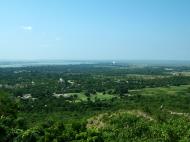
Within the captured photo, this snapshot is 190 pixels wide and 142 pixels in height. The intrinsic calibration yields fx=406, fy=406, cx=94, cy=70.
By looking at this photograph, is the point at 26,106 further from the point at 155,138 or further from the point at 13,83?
the point at 13,83

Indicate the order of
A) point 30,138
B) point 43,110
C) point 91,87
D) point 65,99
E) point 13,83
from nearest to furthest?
1. point 30,138
2. point 43,110
3. point 65,99
4. point 91,87
5. point 13,83

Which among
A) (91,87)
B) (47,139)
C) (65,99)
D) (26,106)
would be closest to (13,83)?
(91,87)

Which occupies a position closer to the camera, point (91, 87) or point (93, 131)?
point (93, 131)

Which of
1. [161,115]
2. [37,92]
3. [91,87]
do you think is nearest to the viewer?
[161,115]

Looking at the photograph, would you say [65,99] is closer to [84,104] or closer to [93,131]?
[84,104]

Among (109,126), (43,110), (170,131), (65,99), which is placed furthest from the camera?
(65,99)

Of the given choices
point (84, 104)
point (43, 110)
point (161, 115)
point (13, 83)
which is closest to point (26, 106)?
point (43, 110)

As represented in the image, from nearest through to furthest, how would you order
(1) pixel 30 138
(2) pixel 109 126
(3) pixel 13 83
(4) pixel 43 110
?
(1) pixel 30 138 < (2) pixel 109 126 < (4) pixel 43 110 < (3) pixel 13 83

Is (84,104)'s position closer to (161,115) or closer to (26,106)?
(26,106)

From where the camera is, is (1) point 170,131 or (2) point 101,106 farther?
(2) point 101,106
